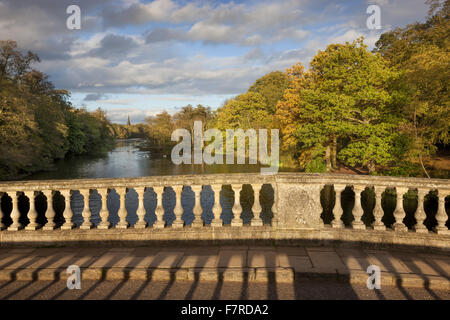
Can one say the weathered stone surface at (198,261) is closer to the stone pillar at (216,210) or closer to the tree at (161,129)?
the stone pillar at (216,210)

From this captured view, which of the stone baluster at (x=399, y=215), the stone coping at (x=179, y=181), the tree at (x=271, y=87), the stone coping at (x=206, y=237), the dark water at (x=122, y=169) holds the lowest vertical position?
the dark water at (x=122, y=169)

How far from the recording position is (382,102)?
23.8 metres

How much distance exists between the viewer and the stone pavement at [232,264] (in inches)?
157

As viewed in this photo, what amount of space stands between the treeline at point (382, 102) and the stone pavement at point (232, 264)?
17.5 meters

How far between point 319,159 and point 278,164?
9.00 m

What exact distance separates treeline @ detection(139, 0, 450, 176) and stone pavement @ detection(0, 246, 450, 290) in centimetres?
1747

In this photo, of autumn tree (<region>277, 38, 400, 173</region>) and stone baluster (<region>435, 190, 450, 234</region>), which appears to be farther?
autumn tree (<region>277, 38, 400, 173</region>)

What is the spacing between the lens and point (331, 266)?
420 cm

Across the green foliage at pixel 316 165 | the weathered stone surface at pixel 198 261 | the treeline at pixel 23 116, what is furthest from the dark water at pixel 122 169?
the weathered stone surface at pixel 198 261

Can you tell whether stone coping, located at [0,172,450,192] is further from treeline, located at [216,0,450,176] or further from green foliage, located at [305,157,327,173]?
green foliage, located at [305,157,327,173]

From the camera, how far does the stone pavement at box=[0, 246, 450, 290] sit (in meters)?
4.00

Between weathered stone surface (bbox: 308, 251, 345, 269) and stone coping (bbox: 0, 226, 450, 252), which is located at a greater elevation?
stone coping (bbox: 0, 226, 450, 252)

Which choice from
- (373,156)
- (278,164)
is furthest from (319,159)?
(278,164)

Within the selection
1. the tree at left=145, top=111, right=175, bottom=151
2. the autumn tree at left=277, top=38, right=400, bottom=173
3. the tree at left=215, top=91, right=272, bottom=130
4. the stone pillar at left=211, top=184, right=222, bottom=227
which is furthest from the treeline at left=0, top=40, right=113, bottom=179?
the tree at left=145, top=111, right=175, bottom=151
